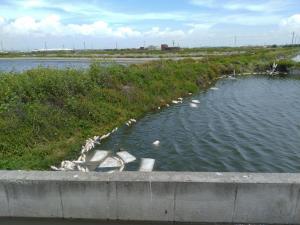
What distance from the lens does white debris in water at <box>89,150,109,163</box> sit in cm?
1148

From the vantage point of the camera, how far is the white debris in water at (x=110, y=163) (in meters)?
10.9

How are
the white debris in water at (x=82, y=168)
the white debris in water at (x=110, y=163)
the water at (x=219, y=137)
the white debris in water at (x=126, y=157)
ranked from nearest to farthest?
the white debris in water at (x=82, y=168) < the white debris in water at (x=110, y=163) < the water at (x=219, y=137) < the white debris in water at (x=126, y=157)

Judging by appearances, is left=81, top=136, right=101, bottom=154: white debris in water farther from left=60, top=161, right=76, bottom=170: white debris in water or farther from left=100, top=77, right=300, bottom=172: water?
left=60, top=161, right=76, bottom=170: white debris in water

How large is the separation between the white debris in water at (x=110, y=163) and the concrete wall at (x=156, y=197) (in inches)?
200

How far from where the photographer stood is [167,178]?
5.61m

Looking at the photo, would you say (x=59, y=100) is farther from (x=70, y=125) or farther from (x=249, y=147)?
(x=249, y=147)

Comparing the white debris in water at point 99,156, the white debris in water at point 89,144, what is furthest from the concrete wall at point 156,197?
the white debris in water at point 89,144

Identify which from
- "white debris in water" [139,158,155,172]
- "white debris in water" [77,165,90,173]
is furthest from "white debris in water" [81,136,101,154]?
"white debris in water" [139,158,155,172]

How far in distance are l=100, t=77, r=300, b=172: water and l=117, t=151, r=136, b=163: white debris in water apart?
386mm

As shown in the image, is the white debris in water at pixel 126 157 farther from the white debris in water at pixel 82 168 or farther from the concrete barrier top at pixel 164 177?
the concrete barrier top at pixel 164 177

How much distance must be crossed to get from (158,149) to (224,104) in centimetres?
1201

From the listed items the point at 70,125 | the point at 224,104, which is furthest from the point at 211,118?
the point at 70,125

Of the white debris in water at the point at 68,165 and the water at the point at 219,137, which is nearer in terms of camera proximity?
the white debris in water at the point at 68,165

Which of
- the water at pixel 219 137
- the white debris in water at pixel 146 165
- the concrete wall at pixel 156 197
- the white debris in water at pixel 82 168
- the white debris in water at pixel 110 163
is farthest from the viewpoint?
the water at pixel 219 137
